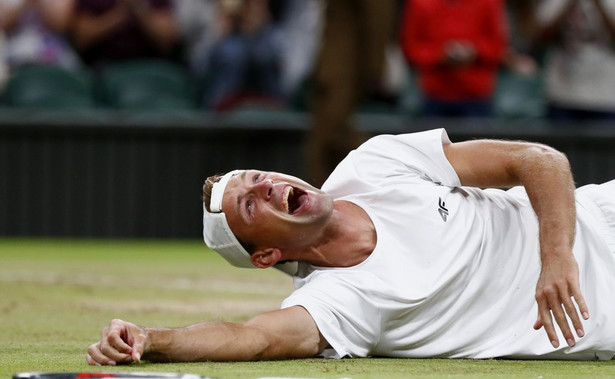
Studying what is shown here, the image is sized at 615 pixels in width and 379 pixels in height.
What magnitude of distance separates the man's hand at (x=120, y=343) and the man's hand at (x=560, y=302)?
138 centimetres

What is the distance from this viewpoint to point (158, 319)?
6.22 m

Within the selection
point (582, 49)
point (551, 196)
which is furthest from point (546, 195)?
point (582, 49)

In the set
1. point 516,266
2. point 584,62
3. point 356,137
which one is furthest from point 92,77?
point 516,266

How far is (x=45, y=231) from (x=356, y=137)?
11.6ft

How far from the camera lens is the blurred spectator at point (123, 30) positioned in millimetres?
12789

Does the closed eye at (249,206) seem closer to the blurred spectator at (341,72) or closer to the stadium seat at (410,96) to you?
the blurred spectator at (341,72)

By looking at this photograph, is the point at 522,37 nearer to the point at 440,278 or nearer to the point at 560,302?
the point at 440,278

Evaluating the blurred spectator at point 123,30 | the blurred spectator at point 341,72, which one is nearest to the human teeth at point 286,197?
the blurred spectator at point 341,72

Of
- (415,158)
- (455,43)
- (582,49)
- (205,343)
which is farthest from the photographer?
(582,49)

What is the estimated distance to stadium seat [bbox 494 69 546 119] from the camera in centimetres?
1304

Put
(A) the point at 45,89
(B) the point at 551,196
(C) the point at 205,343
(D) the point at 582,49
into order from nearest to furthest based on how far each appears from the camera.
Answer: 1. (C) the point at 205,343
2. (B) the point at 551,196
3. (D) the point at 582,49
4. (A) the point at 45,89

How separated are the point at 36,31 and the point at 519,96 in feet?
17.4

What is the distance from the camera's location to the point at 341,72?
11.6 metres

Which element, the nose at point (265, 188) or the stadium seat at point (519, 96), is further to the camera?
the stadium seat at point (519, 96)
